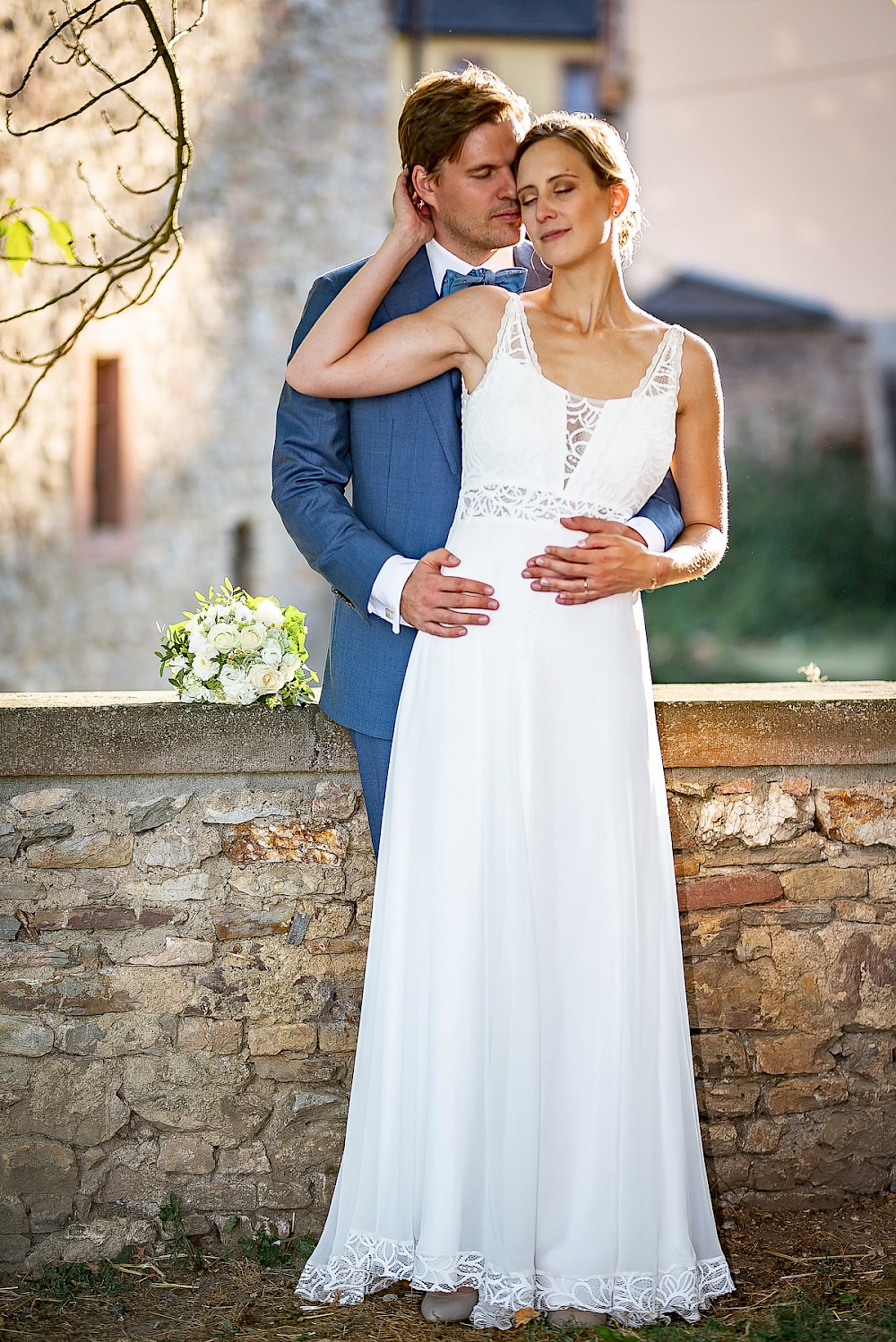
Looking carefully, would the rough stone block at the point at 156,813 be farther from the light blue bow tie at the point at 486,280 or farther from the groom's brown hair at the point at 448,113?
the groom's brown hair at the point at 448,113

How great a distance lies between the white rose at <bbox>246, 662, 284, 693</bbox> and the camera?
2.88m

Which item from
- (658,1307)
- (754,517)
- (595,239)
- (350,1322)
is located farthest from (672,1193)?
(754,517)

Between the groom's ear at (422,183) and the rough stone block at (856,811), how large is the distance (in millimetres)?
1485

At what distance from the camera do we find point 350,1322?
250 cm

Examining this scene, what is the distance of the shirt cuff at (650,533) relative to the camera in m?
2.50

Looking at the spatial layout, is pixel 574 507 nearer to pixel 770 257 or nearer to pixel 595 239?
pixel 595 239

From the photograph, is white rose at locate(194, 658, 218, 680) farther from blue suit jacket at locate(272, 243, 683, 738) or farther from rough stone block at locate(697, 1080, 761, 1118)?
rough stone block at locate(697, 1080, 761, 1118)

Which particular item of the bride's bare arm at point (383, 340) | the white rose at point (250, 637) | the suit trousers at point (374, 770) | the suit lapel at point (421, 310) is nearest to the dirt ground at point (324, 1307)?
the suit trousers at point (374, 770)

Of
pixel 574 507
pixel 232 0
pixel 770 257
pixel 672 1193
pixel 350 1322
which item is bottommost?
pixel 350 1322

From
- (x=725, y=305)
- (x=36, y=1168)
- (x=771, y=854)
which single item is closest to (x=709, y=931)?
(x=771, y=854)

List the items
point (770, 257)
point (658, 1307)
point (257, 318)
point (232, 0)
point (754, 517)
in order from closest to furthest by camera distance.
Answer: point (658, 1307)
point (232, 0)
point (257, 318)
point (754, 517)
point (770, 257)

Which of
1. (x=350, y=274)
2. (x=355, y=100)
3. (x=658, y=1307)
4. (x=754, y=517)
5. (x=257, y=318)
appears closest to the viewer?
(x=658, y=1307)

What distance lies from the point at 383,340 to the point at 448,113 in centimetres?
43

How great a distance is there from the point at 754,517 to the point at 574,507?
53.5 feet
